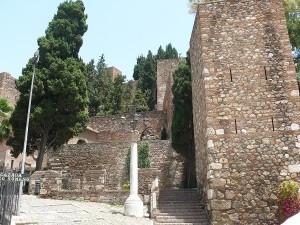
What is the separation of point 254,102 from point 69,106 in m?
11.4

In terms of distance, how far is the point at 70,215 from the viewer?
10164 mm

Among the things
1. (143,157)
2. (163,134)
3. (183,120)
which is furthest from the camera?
(163,134)

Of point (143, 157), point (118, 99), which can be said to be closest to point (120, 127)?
point (118, 99)

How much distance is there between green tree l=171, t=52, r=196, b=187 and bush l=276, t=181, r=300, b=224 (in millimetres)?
10093

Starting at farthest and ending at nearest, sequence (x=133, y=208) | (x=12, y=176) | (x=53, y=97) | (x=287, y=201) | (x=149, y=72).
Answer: (x=149, y=72) < (x=53, y=97) < (x=133, y=208) < (x=287, y=201) < (x=12, y=176)

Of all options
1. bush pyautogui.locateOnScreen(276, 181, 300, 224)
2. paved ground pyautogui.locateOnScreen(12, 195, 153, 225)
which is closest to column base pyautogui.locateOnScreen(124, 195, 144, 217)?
paved ground pyautogui.locateOnScreen(12, 195, 153, 225)

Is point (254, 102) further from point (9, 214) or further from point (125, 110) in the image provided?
point (125, 110)

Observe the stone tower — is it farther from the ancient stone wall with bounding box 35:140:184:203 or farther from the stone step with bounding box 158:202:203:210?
the ancient stone wall with bounding box 35:140:184:203

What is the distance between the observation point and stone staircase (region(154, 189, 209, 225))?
10477 mm

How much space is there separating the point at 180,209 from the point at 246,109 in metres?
4.08

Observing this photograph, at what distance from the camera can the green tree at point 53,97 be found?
18109 mm

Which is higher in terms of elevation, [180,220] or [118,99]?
[118,99]

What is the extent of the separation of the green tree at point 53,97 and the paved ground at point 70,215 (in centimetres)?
624

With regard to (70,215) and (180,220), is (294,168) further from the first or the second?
(70,215)
